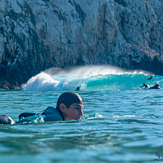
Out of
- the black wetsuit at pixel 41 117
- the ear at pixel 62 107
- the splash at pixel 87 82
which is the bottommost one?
the splash at pixel 87 82

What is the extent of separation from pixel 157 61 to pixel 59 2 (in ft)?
80.5

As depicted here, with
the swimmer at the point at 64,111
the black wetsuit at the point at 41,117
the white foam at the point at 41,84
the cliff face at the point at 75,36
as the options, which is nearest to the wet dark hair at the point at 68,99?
the swimmer at the point at 64,111

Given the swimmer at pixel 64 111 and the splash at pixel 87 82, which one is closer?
the swimmer at pixel 64 111

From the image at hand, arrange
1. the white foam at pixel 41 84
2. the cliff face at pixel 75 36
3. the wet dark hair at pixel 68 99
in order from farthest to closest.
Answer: the cliff face at pixel 75 36, the white foam at pixel 41 84, the wet dark hair at pixel 68 99

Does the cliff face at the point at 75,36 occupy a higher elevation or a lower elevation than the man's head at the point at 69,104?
higher

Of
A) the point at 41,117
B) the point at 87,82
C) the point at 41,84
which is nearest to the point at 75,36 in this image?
the point at 87,82

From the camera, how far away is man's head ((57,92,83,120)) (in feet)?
16.0

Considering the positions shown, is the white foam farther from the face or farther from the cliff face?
the face

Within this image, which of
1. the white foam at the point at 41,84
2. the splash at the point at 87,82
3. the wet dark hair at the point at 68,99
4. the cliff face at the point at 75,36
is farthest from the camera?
the cliff face at the point at 75,36

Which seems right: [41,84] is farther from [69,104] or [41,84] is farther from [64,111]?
[69,104]

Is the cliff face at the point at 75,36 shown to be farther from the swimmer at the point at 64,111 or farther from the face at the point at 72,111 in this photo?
the face at the point at 72,111

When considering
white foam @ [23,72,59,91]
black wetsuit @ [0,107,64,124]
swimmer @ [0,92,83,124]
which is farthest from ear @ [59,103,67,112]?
white foam @ [23,72,59,91]

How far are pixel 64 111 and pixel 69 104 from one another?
0.21 meters

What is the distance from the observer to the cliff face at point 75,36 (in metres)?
37.2
